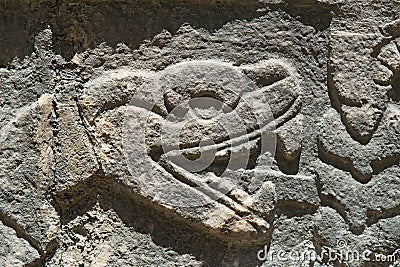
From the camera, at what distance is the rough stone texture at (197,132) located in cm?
143

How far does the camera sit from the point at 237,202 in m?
1.43

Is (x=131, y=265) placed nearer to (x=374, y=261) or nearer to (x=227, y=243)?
(x=227, y=243)

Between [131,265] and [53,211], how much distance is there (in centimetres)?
21

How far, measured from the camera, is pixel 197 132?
144cm

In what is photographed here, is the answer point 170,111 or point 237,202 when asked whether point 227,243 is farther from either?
point 170,111

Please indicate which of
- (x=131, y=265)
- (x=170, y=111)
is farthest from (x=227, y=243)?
(x=170, y=111)

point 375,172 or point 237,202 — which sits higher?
point 375,172

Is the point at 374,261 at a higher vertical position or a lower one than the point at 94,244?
higher

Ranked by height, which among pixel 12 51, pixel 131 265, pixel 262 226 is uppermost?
pixel 12 51

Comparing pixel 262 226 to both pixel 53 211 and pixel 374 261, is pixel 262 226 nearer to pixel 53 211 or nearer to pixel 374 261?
pixel 374 261

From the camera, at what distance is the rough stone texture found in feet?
4.71

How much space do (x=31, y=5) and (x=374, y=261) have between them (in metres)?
0.96

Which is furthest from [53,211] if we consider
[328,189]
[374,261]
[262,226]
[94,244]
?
[374,261]

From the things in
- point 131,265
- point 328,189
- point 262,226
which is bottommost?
point 131,265
